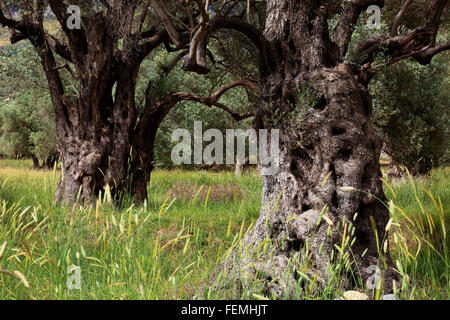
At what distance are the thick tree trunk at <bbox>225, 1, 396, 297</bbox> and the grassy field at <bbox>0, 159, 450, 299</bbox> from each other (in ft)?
1.57

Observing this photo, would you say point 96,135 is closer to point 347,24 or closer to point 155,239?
point 155,239

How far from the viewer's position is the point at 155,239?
6.36 m

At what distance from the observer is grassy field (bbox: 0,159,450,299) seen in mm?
3049

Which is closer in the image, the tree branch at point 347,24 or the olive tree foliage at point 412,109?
the tree branch at point 347,24

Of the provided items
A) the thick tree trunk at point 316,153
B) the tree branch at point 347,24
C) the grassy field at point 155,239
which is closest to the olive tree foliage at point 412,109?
the grassy field at point 155,239

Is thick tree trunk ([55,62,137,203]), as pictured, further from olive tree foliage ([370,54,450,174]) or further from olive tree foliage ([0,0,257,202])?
olive tree foliage ([370,54,450,174])

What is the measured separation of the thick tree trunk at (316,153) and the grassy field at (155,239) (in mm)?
478

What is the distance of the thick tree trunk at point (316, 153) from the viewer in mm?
4750

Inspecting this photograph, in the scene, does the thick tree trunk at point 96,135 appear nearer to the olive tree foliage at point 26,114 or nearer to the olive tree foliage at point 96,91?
the olive tree foliage at point 96,91

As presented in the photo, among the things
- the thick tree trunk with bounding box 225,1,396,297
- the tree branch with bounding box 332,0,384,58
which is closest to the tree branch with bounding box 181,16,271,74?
the thick tree trunk with bounding box 225,1,396,297

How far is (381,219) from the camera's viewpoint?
5074 millimetres
